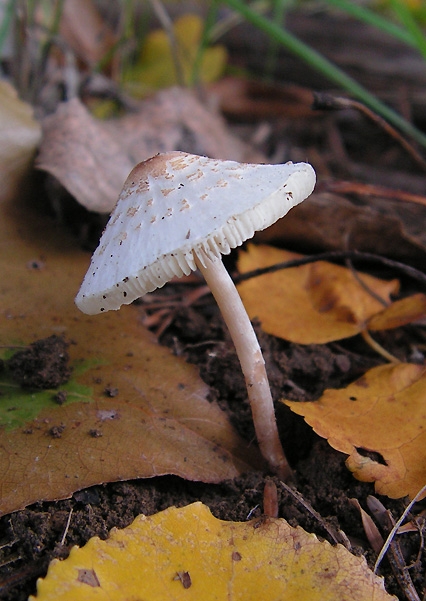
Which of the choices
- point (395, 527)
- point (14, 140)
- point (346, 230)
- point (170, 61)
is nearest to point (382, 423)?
point (395, 527)

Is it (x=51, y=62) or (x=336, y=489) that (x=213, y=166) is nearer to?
(x=336, y=489)

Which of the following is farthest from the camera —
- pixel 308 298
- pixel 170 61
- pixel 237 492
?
pixel 170 61

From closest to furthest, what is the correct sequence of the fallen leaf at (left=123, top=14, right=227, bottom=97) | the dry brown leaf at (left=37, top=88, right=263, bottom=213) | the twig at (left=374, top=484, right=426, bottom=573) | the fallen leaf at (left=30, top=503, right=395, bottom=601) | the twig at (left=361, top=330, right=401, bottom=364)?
the fallen leaf at (left=30, top=503, right=395, bottom=601) → the twig at (left=374, top=484, right=426, bottom=573) → the twig at (left=361, top=330, right=401, bottom=364) → the dry brown leaf at (left=37, top=88, right=263, bottom=213) → the fallen leaf at (left=123, top=14, right=227, bottom=97)

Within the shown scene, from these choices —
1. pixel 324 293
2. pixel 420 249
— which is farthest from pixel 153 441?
pixel 420 249

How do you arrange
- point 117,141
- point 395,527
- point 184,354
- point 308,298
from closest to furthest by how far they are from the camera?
point 395,527 → point 184,354 → point 308,298 → point 117,141

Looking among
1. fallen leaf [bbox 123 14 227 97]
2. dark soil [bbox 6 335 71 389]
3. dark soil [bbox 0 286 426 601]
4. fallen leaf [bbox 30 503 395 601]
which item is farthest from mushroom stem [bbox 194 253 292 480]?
fallen leaf [bbox 123 14 227 97]

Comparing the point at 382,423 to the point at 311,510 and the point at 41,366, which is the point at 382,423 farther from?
the point at 41,366

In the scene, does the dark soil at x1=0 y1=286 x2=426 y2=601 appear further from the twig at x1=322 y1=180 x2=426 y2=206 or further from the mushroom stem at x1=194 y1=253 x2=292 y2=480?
the twig at x1=322 y1=180 x2=426 y2=206

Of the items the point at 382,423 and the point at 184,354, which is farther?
the point at 184,354
